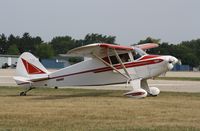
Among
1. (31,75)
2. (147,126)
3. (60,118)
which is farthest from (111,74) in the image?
(147,126)

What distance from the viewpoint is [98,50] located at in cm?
1883

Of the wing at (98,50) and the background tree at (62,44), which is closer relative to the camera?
the wing at (98,50)

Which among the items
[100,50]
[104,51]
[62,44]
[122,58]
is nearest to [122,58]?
Answer: [122,58]

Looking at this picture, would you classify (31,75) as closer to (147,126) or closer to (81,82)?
(81,82)

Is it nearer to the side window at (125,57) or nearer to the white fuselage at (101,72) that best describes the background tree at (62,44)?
the white fuselage at (101,72)

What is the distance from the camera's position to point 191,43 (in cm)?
16775

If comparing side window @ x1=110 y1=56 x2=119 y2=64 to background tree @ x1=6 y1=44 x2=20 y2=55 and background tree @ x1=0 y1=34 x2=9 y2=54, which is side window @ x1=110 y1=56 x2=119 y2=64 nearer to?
background tree @ x1=6 y1=44 x2=20 y2=55

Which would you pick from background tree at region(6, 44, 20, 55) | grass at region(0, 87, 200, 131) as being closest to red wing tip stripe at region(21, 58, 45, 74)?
grass at region(0, 87, 200, 131)

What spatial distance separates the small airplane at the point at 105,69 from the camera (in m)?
18.6

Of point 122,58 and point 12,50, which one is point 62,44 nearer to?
point 12,50

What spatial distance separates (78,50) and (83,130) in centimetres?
947

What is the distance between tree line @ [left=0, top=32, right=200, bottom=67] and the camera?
133250 mm

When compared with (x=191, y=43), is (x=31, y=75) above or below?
below

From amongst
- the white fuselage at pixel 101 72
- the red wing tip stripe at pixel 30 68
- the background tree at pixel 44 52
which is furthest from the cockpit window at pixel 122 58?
the background tree at pixel 44 52
